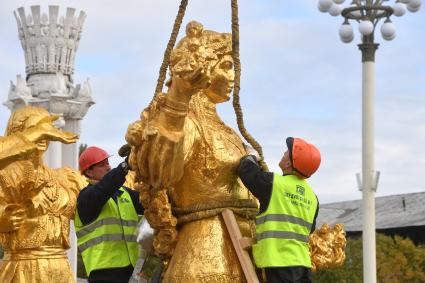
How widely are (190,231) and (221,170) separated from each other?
0.37m

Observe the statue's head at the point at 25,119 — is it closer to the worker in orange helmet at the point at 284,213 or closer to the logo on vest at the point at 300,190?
the worker in orange helmet at the point at 284,213

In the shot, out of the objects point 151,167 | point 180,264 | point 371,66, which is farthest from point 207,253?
point 371,66

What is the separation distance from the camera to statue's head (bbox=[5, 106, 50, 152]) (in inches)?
303

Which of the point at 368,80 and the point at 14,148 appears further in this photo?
the point at 368,80

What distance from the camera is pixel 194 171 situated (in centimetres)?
612

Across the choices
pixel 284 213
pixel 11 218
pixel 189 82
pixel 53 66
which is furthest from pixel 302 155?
pixel 53 66

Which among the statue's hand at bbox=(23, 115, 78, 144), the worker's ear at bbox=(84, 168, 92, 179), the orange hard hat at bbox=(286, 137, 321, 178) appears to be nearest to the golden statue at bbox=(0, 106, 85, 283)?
the worker's ear at bbox=(84, 168, 92, 179)

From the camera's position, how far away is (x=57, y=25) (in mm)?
22359

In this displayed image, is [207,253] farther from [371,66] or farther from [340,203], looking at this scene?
[340,203]

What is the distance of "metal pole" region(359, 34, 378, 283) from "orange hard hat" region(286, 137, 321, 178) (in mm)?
15257

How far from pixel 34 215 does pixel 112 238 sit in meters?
1.34

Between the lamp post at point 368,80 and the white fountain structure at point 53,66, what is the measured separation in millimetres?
5346

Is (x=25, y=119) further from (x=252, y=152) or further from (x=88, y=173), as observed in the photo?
(x=252, y=152)

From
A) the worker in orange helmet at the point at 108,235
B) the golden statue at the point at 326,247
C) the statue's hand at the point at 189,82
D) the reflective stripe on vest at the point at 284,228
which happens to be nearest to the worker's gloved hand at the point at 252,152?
the reflective stripe on vest at the point at 284,228
